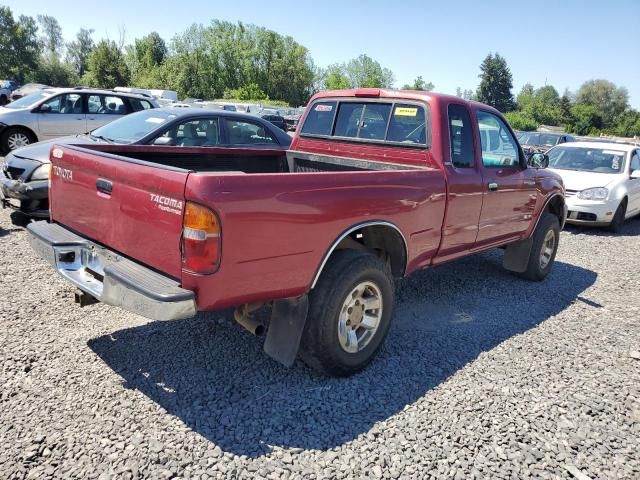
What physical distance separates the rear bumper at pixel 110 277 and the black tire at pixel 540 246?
4542mm

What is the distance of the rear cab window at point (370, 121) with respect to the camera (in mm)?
4270

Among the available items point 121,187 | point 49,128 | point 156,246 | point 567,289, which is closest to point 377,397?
point 156,246

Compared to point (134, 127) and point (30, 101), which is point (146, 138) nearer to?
point (134, 127)

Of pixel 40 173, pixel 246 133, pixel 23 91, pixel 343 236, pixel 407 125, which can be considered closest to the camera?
pixel 343 236

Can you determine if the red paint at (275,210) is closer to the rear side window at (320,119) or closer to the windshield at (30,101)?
the rear side window at (320,119)

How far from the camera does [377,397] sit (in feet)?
10.6

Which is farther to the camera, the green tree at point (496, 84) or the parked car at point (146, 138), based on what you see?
the green tree at point (496, 84)

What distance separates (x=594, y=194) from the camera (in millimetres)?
9000

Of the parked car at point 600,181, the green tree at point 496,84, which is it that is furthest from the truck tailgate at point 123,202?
the green tree at point 496,84

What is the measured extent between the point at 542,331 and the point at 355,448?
2.62m

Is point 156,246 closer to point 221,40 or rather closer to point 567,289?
point 567,289

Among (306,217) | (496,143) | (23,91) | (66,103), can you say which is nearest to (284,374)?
(306,217)

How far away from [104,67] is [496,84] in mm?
70433

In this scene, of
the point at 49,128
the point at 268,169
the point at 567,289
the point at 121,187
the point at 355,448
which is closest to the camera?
the point at 355,448
